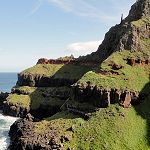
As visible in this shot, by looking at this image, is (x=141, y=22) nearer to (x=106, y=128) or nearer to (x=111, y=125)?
(x=111, y=125)

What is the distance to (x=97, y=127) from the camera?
13325 cm

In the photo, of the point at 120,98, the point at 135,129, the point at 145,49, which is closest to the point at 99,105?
the point at 120,98

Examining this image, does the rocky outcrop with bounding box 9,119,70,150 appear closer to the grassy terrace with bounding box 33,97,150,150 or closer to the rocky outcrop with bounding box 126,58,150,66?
the grassy terrace with bounding box 33,97,150,150

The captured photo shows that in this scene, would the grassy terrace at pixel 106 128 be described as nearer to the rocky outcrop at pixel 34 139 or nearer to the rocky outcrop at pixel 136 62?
the rocky outcrop at pixel 34 139

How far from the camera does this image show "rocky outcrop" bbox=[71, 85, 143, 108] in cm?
14481

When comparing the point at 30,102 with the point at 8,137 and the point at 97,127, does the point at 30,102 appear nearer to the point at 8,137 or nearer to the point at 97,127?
the point at 8,137

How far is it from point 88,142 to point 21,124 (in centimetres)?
2974

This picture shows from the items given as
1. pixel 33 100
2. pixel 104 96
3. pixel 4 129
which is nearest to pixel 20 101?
pixel 33 100

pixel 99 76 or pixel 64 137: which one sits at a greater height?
pixel 99 76

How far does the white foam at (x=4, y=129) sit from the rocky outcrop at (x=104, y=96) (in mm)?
28583

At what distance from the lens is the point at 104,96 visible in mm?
145750

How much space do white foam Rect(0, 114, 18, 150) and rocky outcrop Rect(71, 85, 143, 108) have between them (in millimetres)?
28583

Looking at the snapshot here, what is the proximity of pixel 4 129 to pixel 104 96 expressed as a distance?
41.7 meters

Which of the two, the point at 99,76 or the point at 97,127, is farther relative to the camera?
the point at 99,76
